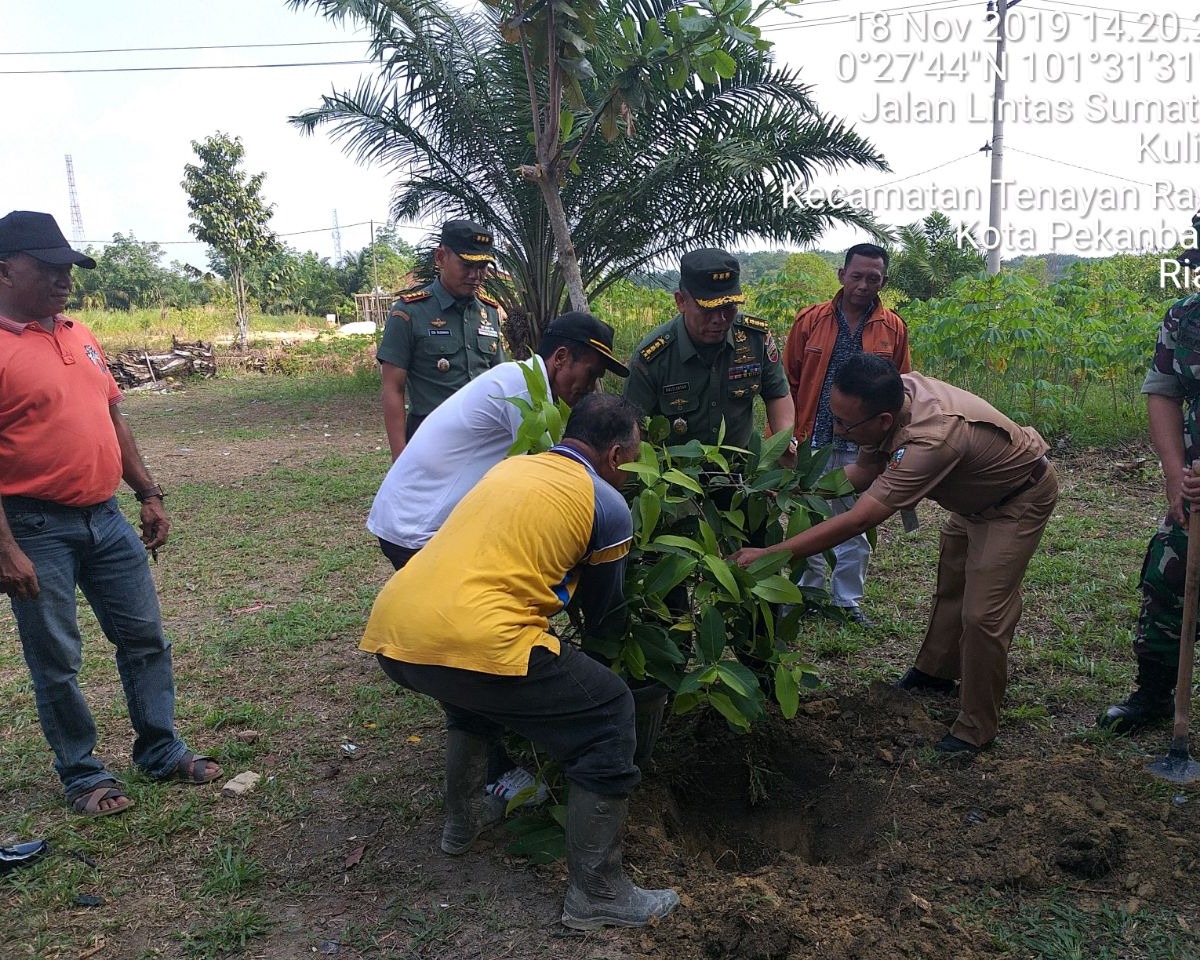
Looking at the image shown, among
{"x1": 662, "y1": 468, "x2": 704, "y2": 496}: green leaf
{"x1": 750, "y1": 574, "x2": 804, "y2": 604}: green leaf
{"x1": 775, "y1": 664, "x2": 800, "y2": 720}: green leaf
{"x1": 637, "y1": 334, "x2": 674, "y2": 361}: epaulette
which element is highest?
{"x1": 637, "y1": 334, "x2": 674, "y2": 361}: epaulette

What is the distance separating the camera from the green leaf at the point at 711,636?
2936 mm

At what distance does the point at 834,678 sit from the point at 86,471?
313 cm

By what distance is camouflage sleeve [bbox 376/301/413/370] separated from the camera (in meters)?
4.38

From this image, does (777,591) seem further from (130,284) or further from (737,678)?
(130,284)

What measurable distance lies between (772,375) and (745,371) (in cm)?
21

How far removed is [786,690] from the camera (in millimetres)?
3072

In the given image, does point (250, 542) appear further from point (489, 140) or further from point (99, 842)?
point (489, 140)

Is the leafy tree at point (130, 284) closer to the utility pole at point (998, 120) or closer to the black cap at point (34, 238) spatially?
the utility pole at point (998, 120)

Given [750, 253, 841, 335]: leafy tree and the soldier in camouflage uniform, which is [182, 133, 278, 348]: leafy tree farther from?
the soldier in camouflage uniform

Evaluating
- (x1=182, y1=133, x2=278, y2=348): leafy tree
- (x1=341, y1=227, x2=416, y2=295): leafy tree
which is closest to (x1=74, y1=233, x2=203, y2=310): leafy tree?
(x1=341, y1=227, x2=416, y2=295): leafy tree

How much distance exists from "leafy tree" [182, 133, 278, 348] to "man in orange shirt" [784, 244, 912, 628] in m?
20.7

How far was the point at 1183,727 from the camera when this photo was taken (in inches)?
128

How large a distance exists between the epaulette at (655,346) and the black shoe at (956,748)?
6.17 ft

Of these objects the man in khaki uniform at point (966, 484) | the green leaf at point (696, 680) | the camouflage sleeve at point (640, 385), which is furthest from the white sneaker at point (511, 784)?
the camouflage sleeve at point (640, 385)
